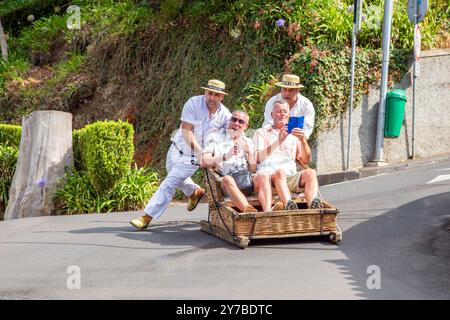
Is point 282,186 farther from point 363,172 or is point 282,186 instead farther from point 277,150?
point 363,172

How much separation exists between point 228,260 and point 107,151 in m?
4.96

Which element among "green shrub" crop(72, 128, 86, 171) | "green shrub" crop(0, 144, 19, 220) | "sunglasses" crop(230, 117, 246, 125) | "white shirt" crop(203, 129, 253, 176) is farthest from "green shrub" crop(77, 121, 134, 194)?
"sunglasses" crop(230, 117, 246, 125)

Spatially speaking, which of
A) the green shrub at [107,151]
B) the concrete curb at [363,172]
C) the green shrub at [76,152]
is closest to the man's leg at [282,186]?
the green shrub at [107,151]

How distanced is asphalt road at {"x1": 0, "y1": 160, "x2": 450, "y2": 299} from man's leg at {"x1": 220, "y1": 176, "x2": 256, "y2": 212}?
419 mm

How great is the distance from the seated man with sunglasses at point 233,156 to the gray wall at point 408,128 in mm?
5329

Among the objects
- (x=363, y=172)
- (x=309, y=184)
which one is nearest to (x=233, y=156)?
(x=309, y=184)

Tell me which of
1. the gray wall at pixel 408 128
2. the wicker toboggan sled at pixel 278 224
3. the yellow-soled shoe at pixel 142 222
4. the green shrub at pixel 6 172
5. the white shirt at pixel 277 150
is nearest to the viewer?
the wicker toboggan sled at pixel 278 224

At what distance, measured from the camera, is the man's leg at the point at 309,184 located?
884 cm

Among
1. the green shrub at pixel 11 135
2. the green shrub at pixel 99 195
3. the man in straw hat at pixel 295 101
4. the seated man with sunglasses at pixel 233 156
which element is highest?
the man in straw hat at pixel 295 101

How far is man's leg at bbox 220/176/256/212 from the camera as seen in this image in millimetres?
8703

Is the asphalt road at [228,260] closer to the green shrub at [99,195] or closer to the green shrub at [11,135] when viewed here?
the green shrub at [99,195]

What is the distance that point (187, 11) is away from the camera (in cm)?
1880

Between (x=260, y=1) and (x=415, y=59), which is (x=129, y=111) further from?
(x=415, y=59)
